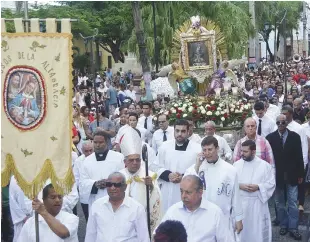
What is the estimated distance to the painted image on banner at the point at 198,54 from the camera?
54.3 feet

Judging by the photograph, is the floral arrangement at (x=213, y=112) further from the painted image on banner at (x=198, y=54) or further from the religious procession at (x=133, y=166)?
the painted image on banner at (x=198, y=54)

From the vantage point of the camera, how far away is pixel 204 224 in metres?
5.46

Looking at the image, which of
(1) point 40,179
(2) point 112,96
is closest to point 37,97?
(1) point 40,179

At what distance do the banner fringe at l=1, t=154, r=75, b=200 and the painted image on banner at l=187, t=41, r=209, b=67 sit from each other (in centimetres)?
1138

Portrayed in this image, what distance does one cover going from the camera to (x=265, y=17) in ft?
159

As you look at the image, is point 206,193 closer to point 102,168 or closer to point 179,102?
point 102,168

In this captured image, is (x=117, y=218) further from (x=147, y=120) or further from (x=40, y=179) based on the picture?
Answer: (x=147, y=120)

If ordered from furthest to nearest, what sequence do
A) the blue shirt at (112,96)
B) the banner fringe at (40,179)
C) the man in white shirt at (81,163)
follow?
1. the blue shirt at (112,96)
2. the man in white shirt at (81,163)
3. the banner fringe at (40,179)

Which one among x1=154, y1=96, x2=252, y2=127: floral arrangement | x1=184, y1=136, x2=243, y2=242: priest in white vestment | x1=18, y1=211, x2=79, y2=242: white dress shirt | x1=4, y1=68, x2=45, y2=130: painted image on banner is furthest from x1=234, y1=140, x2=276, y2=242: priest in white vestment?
x1=154, y1=96, x2=252, y2=127: floral arrangement

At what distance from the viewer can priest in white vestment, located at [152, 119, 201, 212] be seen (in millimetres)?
8258

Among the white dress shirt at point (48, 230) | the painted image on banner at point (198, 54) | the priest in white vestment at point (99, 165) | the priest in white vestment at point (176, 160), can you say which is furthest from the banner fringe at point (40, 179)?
the painted image on banner at point (198, 54)

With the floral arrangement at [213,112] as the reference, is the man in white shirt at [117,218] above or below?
below

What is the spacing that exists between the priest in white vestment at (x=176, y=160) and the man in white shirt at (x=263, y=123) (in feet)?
8.86

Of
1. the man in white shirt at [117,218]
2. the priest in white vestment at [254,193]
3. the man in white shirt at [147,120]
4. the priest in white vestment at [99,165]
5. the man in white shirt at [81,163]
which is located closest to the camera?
the man in white shirt at [117,218]
